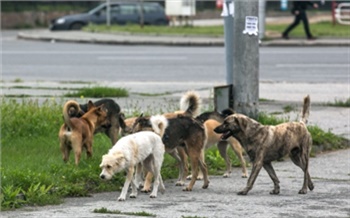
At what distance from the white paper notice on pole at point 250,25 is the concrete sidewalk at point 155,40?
17.6m

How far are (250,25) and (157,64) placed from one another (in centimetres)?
1226

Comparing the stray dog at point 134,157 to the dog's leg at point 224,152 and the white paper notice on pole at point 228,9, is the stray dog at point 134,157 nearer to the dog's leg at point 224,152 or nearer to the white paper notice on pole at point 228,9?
the dog's leg at point 224,152

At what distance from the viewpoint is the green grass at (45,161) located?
906cm

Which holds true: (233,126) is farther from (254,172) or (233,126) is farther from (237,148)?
(237,148)

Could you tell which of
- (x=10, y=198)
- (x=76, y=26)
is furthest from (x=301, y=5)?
(x=10, y=198)

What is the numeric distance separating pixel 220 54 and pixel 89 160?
56.0 feet

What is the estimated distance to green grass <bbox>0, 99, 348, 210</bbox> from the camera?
9.06m

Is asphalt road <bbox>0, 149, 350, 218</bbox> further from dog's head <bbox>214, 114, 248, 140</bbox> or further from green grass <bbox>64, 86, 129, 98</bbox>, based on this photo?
green grass <bbox>64, 86, 129, 98</bbox>

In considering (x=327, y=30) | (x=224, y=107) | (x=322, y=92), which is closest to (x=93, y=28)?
(x=327, y=30)

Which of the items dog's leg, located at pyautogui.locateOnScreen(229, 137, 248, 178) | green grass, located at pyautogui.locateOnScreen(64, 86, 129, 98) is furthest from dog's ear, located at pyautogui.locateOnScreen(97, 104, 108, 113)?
green grass, located at pyautogui.locateOnScreen(64, 86, 129, 98)

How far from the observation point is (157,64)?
24.9 metres

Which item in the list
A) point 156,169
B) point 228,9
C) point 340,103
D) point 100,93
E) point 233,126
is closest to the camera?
point 156,169

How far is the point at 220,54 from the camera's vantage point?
2734cm

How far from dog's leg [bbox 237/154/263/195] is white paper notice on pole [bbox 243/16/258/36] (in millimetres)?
3125
